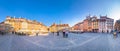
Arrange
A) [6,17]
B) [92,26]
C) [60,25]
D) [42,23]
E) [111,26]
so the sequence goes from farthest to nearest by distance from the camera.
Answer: [111,26]
[92,26]
[60,25]
[42,23]
[6,17]

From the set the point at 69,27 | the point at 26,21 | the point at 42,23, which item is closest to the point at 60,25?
the point at 69,27

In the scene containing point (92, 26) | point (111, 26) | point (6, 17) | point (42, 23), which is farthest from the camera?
point (111, 26)

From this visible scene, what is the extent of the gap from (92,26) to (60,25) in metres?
5.28

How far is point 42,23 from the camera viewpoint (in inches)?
411

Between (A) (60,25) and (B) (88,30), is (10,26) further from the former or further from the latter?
(B) (88,30)

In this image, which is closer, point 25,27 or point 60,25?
point 25,27

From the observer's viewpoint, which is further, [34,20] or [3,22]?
[34,20]

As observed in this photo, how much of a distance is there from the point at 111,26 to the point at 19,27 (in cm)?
1140

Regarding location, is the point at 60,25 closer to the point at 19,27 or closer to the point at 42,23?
the point at 42,23

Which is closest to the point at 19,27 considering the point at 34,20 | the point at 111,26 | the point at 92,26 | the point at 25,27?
the point at 25,27

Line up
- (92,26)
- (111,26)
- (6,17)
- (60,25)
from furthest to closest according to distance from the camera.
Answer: (111,26) → (92,26) → (60,25) → (6,17)

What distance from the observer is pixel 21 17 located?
396 inches

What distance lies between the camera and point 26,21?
10.1 m

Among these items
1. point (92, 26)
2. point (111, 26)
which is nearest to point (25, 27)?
point (92, 26)
